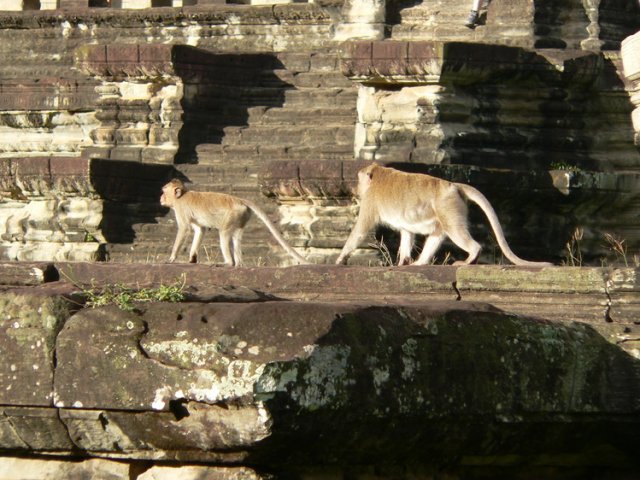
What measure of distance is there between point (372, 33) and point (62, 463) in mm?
9416

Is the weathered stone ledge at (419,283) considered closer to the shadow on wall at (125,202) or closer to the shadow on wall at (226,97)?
the shadow on wall at (125,202)

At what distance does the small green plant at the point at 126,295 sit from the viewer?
743cm

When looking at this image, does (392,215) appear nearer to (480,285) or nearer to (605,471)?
(480,285)

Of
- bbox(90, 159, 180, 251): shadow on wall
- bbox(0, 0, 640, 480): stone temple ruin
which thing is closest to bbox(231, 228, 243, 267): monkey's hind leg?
bbox(0, 0, 640, 480): stone temple ruin

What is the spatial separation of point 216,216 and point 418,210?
78.3 inches

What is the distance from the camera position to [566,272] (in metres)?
9.34

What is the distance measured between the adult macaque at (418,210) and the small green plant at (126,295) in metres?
3.72

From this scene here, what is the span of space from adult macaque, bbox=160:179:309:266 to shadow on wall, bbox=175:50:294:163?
277 centimetres

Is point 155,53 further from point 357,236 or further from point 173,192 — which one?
point 357,236

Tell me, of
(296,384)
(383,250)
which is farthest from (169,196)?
(296,384)

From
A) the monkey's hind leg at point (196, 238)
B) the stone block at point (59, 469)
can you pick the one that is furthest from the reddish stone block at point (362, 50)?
the stone block at point (59, 469)

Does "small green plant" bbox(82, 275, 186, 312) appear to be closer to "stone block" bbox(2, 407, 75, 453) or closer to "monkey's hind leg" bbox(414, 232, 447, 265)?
"stone block" bbox(2, 407, 75, 453)

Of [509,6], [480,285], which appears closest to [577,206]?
[509,6]

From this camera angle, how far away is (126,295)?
747 centimetres
